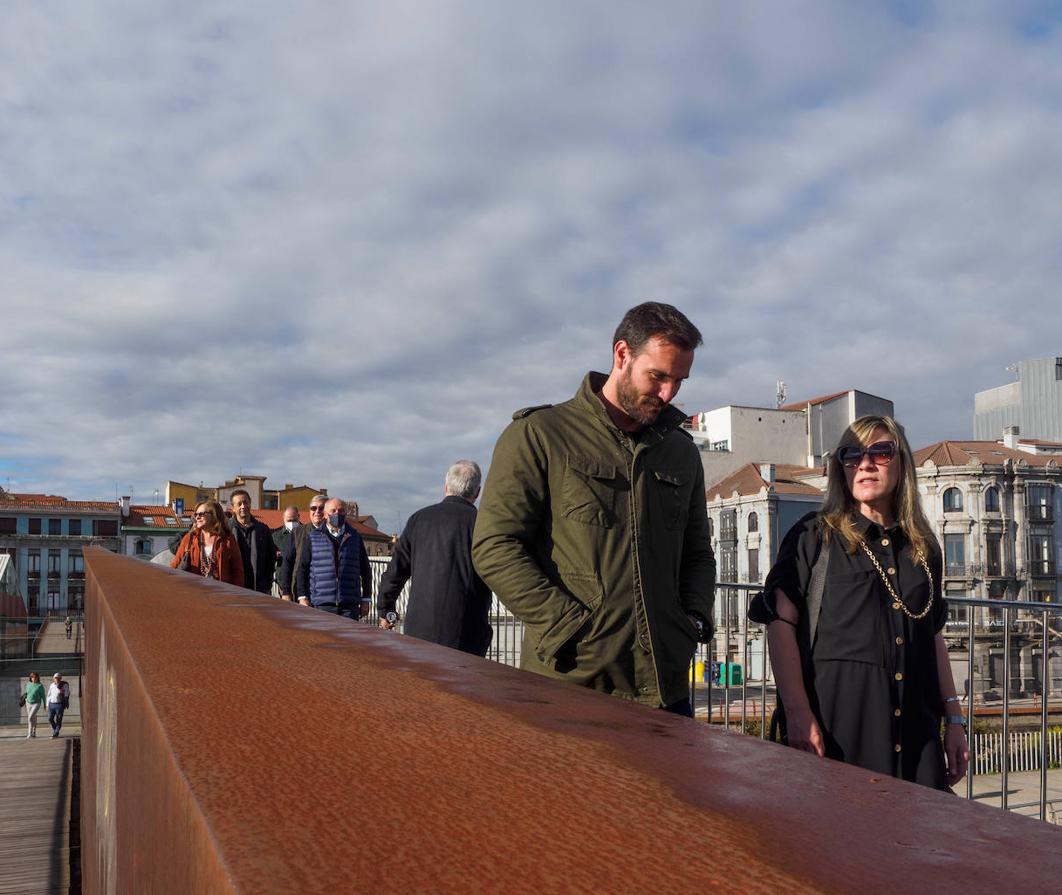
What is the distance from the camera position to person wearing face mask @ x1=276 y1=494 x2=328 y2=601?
8.59 meters

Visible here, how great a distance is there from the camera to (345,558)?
8273mm

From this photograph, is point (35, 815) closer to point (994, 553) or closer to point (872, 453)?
point (872, 453)

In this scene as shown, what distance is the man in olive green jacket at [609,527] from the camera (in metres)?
2.89

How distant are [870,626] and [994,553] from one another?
2414 inches

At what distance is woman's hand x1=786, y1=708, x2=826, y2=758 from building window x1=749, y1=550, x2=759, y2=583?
58680 millimetres

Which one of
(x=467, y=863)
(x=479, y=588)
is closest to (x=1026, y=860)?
(x=467, y=863)

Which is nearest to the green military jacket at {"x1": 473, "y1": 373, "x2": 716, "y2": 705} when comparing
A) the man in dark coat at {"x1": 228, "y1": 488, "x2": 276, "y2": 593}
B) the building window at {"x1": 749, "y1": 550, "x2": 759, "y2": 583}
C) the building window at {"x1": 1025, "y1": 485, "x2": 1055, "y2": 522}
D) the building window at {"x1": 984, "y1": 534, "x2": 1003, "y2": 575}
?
the man in dark coat at {"x1": 228, "y1": 488, "x2": 276, "y2": 593}

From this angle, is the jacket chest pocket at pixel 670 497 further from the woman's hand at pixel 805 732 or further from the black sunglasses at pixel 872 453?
the woman's hand at pixel 805 732

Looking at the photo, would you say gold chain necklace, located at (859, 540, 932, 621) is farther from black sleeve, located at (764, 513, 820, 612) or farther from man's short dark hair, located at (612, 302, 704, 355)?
man's short dark hair, located at (612, 302, 704, 355)

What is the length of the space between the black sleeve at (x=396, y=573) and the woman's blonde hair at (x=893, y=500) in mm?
2872

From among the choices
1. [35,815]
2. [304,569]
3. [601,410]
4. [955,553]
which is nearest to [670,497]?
[601,410]

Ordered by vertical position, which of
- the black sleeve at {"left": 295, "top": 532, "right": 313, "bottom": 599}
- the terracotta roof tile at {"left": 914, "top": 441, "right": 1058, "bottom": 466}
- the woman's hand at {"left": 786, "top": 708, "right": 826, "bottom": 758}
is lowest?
the woman's hand at {"left": 786, "top": 708, "right": 826, "bottom": 758}

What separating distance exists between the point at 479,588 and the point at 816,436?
2654 inches

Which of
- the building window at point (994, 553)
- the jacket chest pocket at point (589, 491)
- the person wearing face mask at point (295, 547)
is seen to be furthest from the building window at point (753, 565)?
the jacket chest pocket at point (589, 491)
